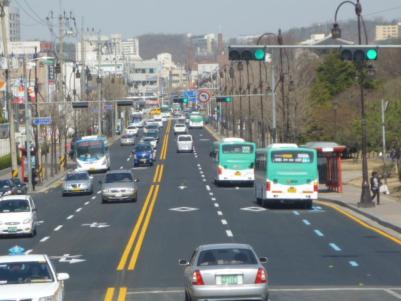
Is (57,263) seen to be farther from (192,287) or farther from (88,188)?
(88,188)

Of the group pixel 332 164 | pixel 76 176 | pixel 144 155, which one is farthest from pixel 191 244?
pixel 144 155

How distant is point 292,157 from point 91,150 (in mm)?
39982

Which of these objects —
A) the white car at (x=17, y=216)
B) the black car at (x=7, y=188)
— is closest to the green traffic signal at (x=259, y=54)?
the white car at (x=17, y=216)

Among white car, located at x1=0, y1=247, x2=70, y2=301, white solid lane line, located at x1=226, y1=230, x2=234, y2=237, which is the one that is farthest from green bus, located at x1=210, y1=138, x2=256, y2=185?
white car, located at x1=0, y1=247, x2=70, y2=301

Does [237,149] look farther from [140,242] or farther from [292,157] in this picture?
[140,242]

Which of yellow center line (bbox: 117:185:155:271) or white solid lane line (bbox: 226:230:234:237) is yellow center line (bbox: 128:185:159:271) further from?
white solid lane line (bbox: 226:230:234:237)

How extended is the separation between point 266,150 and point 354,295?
95.6ft

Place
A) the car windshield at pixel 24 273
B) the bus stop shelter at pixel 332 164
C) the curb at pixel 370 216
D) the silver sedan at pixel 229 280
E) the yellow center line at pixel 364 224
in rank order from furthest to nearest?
the bus stop shelter at pixel 332 164 < the curb at pixel 370 216 < the yellow center line at pixel 364 224 < the silver sedan at pixel 229 280 < the car windshield at pixel 24 273

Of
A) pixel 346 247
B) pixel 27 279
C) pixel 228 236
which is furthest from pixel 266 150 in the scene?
pixel 27 279

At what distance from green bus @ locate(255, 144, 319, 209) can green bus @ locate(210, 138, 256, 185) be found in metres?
17.5

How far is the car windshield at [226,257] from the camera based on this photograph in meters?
19.8

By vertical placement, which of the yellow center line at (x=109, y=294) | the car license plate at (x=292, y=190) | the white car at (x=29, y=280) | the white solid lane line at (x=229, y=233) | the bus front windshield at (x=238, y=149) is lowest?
the white solid lane line at (x=229, y=233)

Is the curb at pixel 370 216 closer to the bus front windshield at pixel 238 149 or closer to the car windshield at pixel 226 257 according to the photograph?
the bus front windshield at pixel 238 149

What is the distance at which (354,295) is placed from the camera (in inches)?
883
